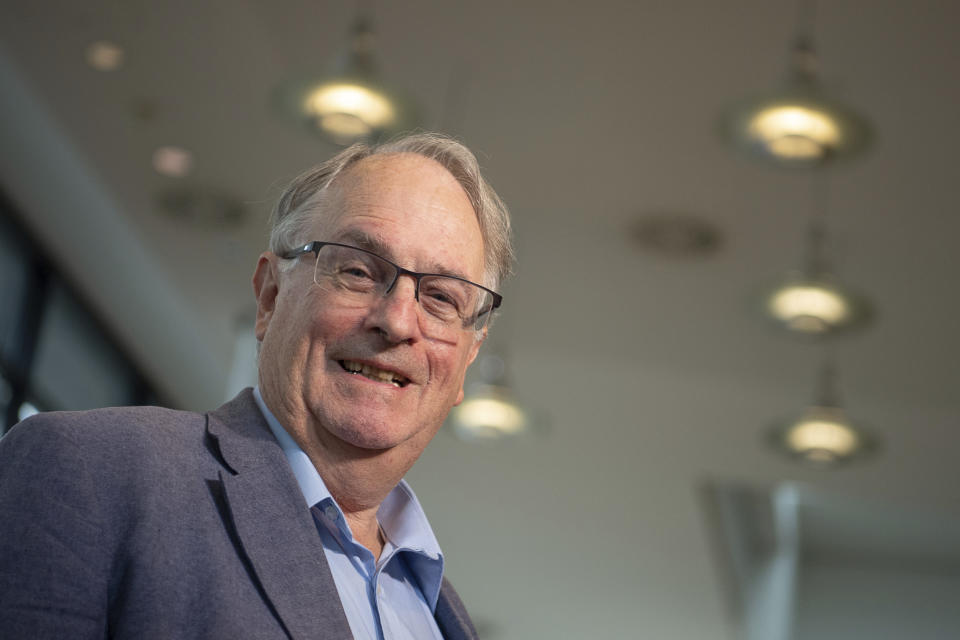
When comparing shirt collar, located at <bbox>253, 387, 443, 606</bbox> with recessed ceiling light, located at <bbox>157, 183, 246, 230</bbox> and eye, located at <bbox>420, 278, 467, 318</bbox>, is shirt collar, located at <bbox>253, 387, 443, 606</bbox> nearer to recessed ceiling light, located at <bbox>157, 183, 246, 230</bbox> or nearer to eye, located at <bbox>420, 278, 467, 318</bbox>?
eye, located at <bbox>420, 278, 467, 318</bbox>

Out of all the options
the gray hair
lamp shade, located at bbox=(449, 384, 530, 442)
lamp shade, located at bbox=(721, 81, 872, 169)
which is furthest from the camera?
lamp shade, located at bbox=(449, 384, 530, 442)

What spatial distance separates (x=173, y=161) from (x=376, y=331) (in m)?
7.23

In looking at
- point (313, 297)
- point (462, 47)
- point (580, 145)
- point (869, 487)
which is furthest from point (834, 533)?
point (313, 297)

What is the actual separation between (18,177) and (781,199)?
17.3ft

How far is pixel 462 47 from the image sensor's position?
7.22 metres

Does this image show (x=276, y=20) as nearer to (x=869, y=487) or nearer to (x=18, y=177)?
(x=18, y=177)

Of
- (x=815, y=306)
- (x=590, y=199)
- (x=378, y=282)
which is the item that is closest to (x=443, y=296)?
(x=378, y=282)

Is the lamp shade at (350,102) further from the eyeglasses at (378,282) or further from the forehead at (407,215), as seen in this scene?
the eyeglasses at (378,282)

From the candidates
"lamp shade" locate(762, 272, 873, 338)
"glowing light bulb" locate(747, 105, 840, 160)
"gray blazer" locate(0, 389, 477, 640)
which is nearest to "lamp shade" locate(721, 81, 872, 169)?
"glowing light bulb" locate(747, 105, 840, 160)

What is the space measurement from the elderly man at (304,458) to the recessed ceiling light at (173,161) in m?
6.79

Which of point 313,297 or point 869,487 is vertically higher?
point 869,487

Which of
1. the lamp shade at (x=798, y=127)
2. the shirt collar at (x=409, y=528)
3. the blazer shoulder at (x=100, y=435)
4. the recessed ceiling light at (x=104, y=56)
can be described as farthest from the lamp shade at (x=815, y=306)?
the blazer shoulder at (x=100, y=435)

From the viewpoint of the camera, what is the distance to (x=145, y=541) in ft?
4.74

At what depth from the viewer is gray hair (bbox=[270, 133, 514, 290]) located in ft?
6.44
